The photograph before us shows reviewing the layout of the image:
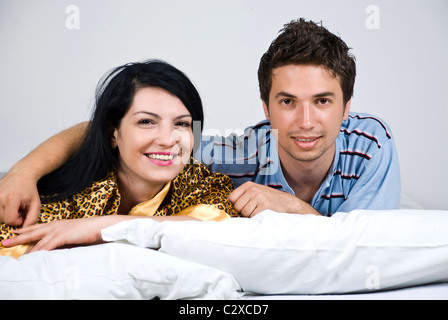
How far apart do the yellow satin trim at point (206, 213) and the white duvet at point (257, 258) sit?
0.32 m

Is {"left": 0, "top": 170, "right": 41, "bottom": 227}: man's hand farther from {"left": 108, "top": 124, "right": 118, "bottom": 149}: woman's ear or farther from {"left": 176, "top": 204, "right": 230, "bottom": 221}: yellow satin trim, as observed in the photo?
{"left": 176, "top": 204, "right": 230, "bottom": 221}: yellow satin trim

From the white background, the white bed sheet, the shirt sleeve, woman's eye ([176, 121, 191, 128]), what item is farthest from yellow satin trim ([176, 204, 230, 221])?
the white background

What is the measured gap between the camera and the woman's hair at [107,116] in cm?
166

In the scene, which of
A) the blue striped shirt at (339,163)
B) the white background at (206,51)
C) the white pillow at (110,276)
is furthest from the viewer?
the white background at (206,51)

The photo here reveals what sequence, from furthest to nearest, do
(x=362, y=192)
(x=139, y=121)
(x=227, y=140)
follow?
1. (x=227, y=140)
2. (x=362, y=192)
3. (x=139, y=121)

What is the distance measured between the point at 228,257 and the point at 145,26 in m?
2.03

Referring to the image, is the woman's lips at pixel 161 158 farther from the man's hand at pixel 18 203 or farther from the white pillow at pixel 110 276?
the white pillow at pixel 110 276

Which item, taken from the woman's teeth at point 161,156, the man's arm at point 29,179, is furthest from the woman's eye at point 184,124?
the man's arm at point 29,179

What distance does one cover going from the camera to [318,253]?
3.94ft

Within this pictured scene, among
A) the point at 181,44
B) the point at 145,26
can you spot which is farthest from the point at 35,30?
the point at 181,44

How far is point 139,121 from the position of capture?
5.40ft

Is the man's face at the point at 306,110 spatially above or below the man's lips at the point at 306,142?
above

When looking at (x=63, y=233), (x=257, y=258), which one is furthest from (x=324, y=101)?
(x=63, y=233)
